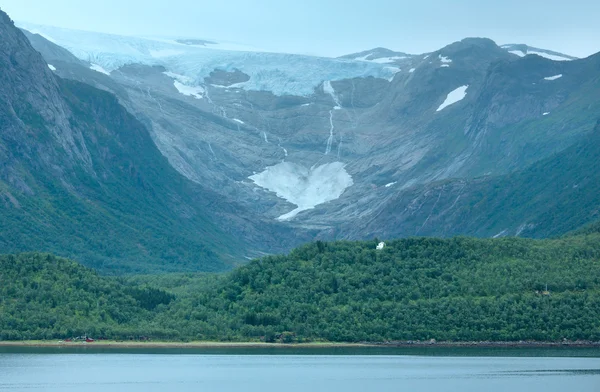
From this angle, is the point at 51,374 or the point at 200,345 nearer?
the point at 51,374

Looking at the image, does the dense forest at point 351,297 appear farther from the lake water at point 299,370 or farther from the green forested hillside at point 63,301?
the lake water at point 299,370

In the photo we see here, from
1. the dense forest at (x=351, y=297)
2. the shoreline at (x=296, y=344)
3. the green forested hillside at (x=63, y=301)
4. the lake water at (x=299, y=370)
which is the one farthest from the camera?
the green forested hillside at (x=63, y=301)

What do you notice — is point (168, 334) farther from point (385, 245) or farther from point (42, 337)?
point (385, 245)

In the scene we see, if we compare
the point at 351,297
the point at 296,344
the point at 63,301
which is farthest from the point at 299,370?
the point at 63,301

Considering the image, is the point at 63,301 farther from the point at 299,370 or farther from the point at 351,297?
the point at 299,370

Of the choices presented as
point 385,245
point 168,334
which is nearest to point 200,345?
point 168,334

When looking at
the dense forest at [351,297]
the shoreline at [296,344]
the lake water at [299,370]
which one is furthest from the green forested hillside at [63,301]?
the lake water at [299,370]
